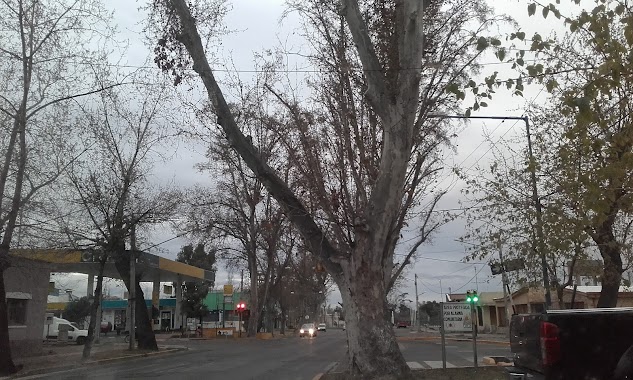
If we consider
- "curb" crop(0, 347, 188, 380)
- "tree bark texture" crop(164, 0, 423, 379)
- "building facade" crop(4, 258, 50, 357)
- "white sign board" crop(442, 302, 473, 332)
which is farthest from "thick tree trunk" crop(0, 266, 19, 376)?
"white sign board" crop(442, 302, 473, 332)

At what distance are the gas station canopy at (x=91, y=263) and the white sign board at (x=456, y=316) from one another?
1327cm

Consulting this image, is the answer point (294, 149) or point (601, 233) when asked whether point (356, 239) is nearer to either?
point (294, 149)

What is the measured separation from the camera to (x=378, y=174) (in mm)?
12539

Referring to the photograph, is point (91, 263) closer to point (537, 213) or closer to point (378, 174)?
point (378, 174)

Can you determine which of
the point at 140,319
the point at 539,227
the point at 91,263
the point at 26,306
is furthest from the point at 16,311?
the point at 539,227

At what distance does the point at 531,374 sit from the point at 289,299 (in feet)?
260

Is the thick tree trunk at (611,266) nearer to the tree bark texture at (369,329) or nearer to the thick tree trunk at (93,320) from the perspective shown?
the tree bark texture at (369,329)

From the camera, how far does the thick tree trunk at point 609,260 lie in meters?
13.2

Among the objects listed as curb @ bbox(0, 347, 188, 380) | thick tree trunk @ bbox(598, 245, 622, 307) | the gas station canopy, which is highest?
the gas station canopy

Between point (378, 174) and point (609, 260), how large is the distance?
624 cm

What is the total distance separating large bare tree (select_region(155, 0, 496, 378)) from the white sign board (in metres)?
3.72

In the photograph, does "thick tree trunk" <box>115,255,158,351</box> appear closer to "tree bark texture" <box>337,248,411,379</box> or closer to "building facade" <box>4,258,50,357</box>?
"building facade" <box>4,258,50,357</box>

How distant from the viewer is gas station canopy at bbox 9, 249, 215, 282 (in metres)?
23.1

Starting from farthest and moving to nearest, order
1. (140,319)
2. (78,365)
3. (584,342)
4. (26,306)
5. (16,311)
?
(140,319)
(26,306)
(16,311)
(78,365)
(584,342)
